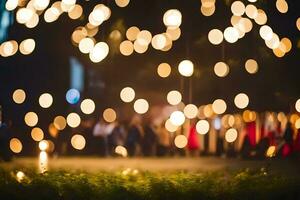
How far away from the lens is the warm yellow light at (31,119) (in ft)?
31.9

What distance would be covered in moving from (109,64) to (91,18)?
1879 mm

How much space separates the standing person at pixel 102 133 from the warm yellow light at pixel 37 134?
2056 millimetres

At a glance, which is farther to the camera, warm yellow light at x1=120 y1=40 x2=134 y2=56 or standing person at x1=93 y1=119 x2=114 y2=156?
standing person at x1=93 y1=119 x2=114 y2=156

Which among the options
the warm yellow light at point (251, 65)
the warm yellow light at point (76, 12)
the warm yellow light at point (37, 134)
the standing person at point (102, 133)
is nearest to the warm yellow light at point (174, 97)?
the warm yellow light at point (251, 65)

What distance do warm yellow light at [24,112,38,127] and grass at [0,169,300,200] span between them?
127 inches

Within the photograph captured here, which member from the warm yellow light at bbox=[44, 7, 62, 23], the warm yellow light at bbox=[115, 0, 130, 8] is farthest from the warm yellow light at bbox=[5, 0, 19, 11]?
the warm yellow light at bbox=[115, 0, 130, 8]

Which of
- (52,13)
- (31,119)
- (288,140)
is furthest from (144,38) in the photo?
(288,140)

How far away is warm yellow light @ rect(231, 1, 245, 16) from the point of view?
7852mm

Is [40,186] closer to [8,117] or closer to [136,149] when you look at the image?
[8,117]

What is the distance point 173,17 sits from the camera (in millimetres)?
7754

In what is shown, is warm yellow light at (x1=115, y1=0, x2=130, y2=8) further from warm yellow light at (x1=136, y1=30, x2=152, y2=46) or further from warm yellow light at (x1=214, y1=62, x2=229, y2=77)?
warm yellow light at (x1=214, y1=62, x2=229, y2=77)

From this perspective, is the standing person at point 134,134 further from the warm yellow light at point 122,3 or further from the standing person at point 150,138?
the warm yellow light at point 122,3

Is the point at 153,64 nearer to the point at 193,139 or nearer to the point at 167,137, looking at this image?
the point at 193,139

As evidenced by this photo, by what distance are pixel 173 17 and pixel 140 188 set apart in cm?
254
